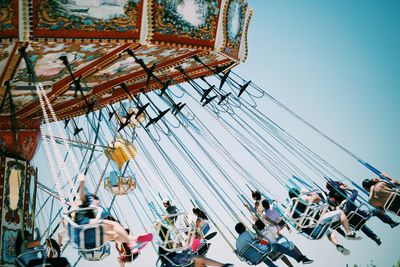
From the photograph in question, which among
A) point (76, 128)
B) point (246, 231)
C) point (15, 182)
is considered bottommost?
point (246, 231)

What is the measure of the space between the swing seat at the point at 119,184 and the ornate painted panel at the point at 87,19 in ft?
15.4

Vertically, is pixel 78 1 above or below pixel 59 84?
below

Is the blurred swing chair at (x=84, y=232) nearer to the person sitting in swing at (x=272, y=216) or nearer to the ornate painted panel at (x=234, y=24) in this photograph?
the ornate painted panel at (x=234, y=24)

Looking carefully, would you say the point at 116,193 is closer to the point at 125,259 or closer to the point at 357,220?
the point at 125,259

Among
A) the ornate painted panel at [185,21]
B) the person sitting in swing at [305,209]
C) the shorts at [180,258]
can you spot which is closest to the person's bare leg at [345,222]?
the person sitting in swing at [305,209]

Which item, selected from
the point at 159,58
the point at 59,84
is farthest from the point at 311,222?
the point at 59,84

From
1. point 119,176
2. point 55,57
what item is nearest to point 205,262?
point 119,176

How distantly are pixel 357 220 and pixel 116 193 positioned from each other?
15.8 ft

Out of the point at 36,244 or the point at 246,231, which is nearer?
the point at 36,244

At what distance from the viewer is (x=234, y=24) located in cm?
714

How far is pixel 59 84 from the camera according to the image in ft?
23.9

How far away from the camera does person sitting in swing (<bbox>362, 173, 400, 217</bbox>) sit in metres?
7.16

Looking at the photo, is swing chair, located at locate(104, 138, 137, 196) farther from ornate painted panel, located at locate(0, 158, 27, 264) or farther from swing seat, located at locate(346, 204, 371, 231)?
swing seat, located at locate(346, 204, 371, 231)

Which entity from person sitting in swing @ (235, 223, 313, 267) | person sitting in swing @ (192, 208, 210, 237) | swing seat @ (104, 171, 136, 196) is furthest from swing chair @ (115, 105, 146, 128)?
person sitting in swing @ (235, 223, 313, 267)
